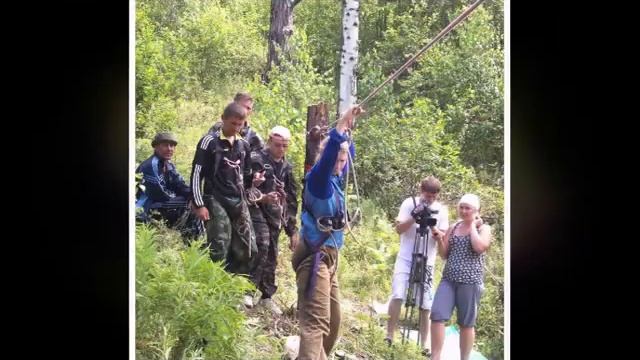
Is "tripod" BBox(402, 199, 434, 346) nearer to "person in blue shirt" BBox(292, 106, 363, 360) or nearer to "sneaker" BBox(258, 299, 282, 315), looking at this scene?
"person in blue shirt" BBox(292, 106, 363, 360)

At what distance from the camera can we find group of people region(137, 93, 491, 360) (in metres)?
4.42

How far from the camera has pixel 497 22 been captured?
4520 mm

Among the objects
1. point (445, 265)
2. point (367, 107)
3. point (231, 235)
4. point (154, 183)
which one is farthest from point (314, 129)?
point (445, 265)

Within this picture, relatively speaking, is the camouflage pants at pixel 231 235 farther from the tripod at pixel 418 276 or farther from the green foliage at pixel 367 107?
the tripod at pixel 418 276

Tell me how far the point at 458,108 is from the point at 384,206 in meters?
0.60

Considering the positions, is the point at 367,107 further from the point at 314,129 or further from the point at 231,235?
the point at 231,235

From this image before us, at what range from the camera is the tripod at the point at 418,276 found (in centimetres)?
448

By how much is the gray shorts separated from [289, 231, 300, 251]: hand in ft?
2.38

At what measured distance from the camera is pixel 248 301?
4.44m

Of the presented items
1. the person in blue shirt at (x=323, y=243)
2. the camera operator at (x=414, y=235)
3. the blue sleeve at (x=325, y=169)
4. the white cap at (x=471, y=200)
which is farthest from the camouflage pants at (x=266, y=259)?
the white cap at (x=471, y=200)

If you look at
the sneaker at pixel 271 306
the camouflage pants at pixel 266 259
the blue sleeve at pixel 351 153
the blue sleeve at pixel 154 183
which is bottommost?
the sneaker at pixel 271 306

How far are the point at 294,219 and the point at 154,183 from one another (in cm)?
69

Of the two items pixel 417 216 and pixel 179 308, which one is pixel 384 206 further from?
pixel 179 308

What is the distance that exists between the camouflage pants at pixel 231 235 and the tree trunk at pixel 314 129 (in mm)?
384
